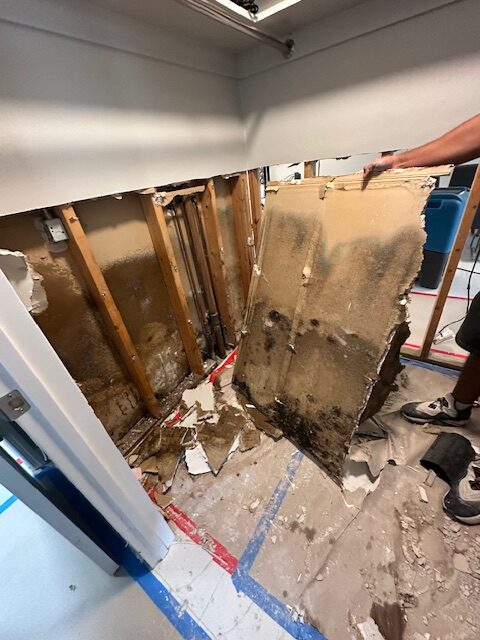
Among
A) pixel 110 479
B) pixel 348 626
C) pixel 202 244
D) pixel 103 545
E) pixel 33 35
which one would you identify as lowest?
pixel 348 626

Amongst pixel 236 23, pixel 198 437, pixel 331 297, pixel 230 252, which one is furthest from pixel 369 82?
pixel 198 437

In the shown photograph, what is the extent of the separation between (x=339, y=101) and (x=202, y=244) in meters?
1.32

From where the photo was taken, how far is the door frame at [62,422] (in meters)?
0.56

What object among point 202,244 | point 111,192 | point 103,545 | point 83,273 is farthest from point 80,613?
point 202,244

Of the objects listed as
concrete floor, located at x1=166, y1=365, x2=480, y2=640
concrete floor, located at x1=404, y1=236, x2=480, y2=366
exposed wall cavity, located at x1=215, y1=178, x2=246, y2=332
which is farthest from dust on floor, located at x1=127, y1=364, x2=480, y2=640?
exposed wall cavity, located at x1=215, y1=178, x2=246, y2=332

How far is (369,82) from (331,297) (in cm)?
134

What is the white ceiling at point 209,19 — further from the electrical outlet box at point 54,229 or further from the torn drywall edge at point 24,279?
the torn drywall edge at point 24,279

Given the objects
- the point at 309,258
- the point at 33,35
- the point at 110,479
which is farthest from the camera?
the point at 309,258

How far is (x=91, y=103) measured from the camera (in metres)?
1.23

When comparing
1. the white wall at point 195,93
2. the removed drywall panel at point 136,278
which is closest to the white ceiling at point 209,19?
the white wall at point 195,93

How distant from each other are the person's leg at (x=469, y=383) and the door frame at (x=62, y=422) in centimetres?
181

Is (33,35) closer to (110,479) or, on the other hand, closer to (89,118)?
(89,118)

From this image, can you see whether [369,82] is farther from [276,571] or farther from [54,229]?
[276,571]

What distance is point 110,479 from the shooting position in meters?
0.88
